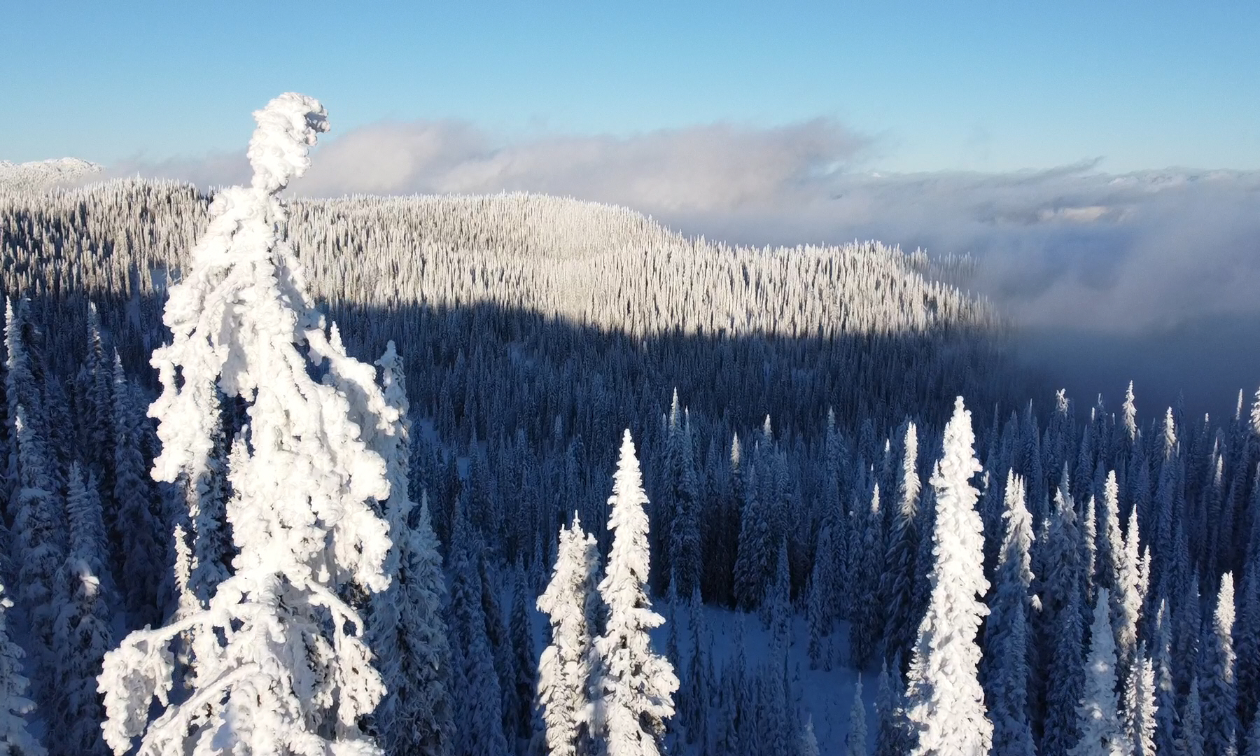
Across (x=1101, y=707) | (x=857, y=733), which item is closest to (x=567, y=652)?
(x=857, y=733)

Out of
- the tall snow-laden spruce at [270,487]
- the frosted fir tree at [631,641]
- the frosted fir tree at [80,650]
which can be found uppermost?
the tall snow-laden spruce at [270,487]

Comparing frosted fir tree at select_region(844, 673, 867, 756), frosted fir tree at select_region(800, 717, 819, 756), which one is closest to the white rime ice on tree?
frosted fir tree at select_region(800, 717, 819, 756)

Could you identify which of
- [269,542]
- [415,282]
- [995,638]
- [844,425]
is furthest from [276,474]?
[415,282]

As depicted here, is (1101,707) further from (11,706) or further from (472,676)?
(11,706)

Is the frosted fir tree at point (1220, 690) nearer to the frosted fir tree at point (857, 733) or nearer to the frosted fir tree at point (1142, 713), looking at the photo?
the frosted fir tree at point (1142, 713)

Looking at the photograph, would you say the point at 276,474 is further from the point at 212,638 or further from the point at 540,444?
the point at 540,444

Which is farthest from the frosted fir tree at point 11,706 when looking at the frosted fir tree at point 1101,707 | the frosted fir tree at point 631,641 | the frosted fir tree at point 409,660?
the frosted fir tree at point 1101,707
